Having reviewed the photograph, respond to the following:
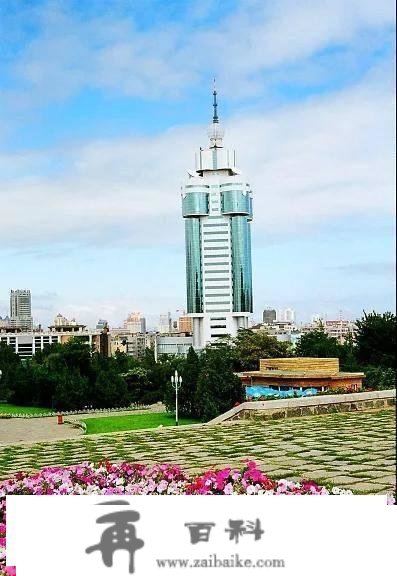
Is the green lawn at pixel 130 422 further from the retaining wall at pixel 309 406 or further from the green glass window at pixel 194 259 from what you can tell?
the green glass window at pixel 194 259

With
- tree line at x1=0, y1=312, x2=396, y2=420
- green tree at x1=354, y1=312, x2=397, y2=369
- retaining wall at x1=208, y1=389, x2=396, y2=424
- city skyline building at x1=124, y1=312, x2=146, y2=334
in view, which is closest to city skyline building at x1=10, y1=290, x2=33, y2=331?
city skyline building at x1=124, y1=312, x2=146, y2=334

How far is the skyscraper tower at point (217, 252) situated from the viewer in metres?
81.8

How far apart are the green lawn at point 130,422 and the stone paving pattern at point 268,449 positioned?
15.3 feet

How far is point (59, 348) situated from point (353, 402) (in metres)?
24.7

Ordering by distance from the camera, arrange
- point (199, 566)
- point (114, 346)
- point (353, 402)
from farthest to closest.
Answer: point (114, 346) → point (353, 402) → point (199, 566)

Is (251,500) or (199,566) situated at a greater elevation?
(251,500)

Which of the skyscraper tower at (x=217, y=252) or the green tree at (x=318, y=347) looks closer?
the green tree at (x=318, y=347)

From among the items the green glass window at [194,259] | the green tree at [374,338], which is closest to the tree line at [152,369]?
the green tree at [374,338]

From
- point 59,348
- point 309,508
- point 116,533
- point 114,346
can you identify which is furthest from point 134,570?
point 114,346

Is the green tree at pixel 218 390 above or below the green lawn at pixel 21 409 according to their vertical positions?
above

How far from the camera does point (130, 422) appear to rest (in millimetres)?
18500

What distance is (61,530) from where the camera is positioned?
2055 millimetres

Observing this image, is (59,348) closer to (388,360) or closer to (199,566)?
(388,360)

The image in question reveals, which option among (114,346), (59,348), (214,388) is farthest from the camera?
(114,346)
